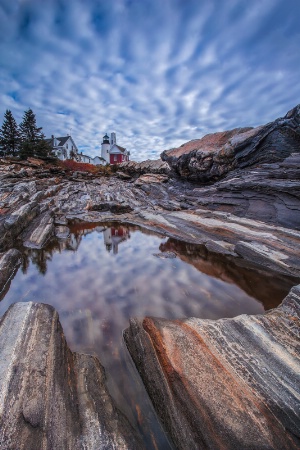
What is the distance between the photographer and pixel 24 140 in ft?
141

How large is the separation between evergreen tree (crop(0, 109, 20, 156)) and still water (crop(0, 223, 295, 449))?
45.2 metres

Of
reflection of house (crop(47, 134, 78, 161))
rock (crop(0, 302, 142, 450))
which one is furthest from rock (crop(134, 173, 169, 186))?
reflection of house (crop(47, 134, 78, 161))

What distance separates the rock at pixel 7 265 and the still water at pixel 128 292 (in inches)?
8.9

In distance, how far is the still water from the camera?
331 centimetres

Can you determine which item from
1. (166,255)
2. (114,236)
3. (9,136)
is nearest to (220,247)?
(166,255)

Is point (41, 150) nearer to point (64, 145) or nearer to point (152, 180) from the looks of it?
point (152, 180)

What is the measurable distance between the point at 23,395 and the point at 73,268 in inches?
211

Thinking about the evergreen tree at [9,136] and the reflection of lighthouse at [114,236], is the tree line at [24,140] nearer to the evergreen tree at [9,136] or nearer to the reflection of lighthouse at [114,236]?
the evergreen tree at [9,136]

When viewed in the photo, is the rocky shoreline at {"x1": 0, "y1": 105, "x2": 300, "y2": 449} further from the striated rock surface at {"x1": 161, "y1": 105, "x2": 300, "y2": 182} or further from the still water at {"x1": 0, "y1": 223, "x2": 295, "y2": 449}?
the still water at {"x1": 0, "y1": 223, "x2": 295, "y2": 449}

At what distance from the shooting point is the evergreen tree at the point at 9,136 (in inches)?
1692

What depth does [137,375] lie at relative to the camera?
323cm

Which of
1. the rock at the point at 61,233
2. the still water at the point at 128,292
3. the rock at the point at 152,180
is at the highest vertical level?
the rock at the point at 152,180

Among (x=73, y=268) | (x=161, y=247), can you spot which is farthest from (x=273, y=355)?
(x=161, y=247)

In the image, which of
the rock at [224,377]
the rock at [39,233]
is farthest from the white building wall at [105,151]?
the rock at [224,377]
